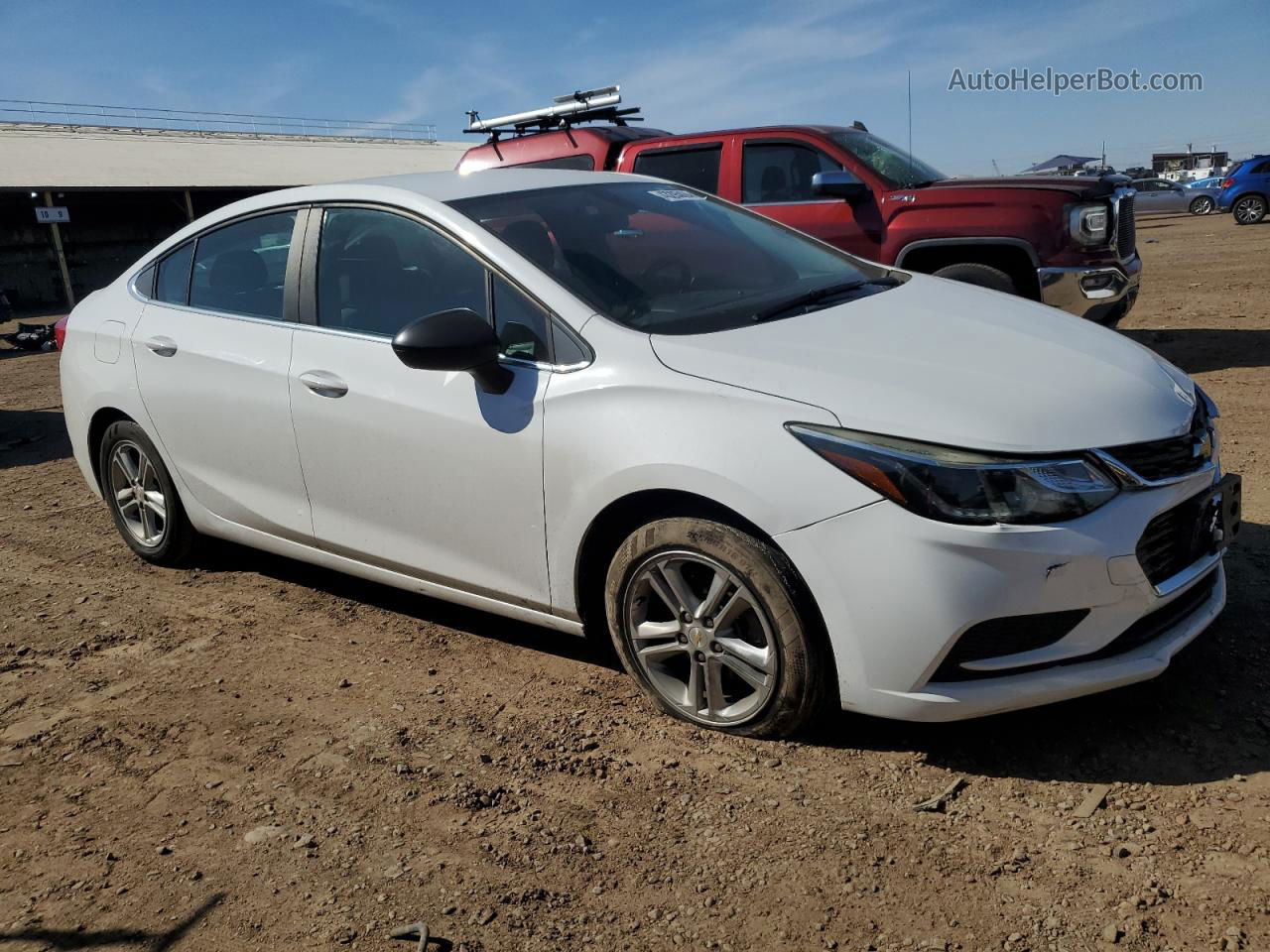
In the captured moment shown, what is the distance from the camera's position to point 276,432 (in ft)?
13.1

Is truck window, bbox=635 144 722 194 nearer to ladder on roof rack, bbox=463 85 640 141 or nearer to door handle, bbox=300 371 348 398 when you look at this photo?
ladder on roof rack, bbox=463 85 640 141

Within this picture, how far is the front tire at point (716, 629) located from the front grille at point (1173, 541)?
33.7 inches

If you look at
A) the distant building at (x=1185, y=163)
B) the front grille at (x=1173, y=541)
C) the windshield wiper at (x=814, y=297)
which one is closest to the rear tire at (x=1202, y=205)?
the distant building at (x=1185, y=163)

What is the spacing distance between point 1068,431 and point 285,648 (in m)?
2.91

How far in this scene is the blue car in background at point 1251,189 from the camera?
24.2 m

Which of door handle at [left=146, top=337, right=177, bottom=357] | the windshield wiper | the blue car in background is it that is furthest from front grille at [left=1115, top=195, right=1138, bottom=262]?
the blue car in background

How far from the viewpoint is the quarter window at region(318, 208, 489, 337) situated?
3.59 m

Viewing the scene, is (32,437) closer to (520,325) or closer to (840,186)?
(840,186)

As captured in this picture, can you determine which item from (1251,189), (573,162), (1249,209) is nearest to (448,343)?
(573,162)

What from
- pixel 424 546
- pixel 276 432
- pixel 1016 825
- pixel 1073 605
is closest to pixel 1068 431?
pixel 1073 605

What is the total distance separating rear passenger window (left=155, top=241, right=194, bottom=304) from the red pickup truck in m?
4.24

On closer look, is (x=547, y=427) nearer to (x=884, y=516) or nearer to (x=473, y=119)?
(x=884, y=516)

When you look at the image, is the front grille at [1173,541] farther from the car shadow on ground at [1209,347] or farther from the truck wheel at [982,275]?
the car shadow on ground at [1209,347]

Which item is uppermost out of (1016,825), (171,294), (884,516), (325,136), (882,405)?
(325,136)
